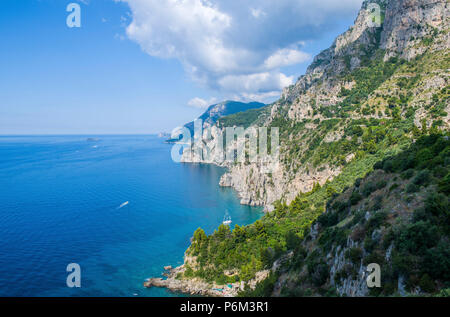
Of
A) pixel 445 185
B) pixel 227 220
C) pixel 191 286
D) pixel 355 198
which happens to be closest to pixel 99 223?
pixel 227 220

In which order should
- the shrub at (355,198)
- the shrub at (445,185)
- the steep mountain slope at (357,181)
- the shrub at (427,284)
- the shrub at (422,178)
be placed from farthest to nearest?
the shrub at (355,198) < the shrub at (422,178) < the shrub at (445,185) < the steep mountain slope at (357,181) < the shrub at (427,284)

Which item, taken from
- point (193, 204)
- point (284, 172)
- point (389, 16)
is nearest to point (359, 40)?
point (389, 16)

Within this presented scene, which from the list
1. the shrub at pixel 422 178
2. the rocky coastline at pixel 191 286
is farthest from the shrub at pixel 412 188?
the rocky coastline at pixel 191 286

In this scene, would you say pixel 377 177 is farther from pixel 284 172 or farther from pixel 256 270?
pixel 284 172

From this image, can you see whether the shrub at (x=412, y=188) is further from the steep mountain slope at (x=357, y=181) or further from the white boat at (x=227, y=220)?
the white boat at (x=227, y=220)
